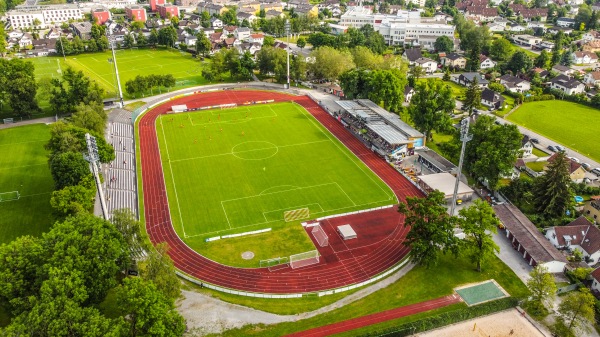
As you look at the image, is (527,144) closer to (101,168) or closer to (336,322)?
(336,322)

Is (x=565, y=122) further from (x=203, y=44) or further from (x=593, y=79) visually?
(x=203, y=44)

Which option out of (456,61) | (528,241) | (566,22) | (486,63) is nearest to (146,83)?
(528,241)

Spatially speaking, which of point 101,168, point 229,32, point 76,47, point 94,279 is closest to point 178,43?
point 229,32

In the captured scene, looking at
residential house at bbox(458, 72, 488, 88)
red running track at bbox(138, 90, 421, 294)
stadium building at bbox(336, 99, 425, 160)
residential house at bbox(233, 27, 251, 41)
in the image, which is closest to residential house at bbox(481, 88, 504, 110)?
residential house at bbox(458, 72, 488, 88)

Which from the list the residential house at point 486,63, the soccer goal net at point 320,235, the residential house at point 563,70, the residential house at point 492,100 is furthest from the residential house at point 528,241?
the residential house at point 563,70

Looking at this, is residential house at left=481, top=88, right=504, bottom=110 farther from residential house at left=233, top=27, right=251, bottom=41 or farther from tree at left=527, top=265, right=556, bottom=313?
residential house at left=233, top=27, right=251, bottom=41

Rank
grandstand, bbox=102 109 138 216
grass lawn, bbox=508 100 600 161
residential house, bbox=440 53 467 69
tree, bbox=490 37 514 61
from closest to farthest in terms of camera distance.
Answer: grandstand, bbox=102 109 138 216
grass lawn, bbox=508 100 600 161
residential house, bbox=440 53 467 69
tree, bbox=490 37 514 61
